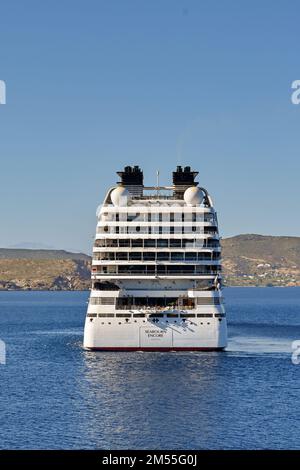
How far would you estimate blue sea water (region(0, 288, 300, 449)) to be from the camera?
57.7 meters

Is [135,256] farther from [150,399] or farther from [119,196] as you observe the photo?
[150,399]

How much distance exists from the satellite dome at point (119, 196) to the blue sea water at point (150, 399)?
1641 centimetres

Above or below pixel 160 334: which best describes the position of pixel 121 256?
above

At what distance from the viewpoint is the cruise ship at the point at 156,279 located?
9006 centimetres

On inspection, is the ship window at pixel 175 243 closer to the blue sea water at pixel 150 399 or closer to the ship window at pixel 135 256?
the ship window at pixel 135 256

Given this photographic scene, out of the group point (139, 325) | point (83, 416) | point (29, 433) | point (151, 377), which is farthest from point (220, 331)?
point (29, 433)

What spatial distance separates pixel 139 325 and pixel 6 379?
48.4ft

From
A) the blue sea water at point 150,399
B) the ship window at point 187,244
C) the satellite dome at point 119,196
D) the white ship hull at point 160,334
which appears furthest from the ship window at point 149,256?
the blue sea water at point 150,399

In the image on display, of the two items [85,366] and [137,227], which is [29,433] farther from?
[137,227]

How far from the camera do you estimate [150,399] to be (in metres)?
70.2

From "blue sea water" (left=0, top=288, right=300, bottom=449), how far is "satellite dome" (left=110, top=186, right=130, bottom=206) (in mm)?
16406

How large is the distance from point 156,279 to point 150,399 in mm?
24353

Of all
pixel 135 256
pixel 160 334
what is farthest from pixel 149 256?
pixel 160 334
